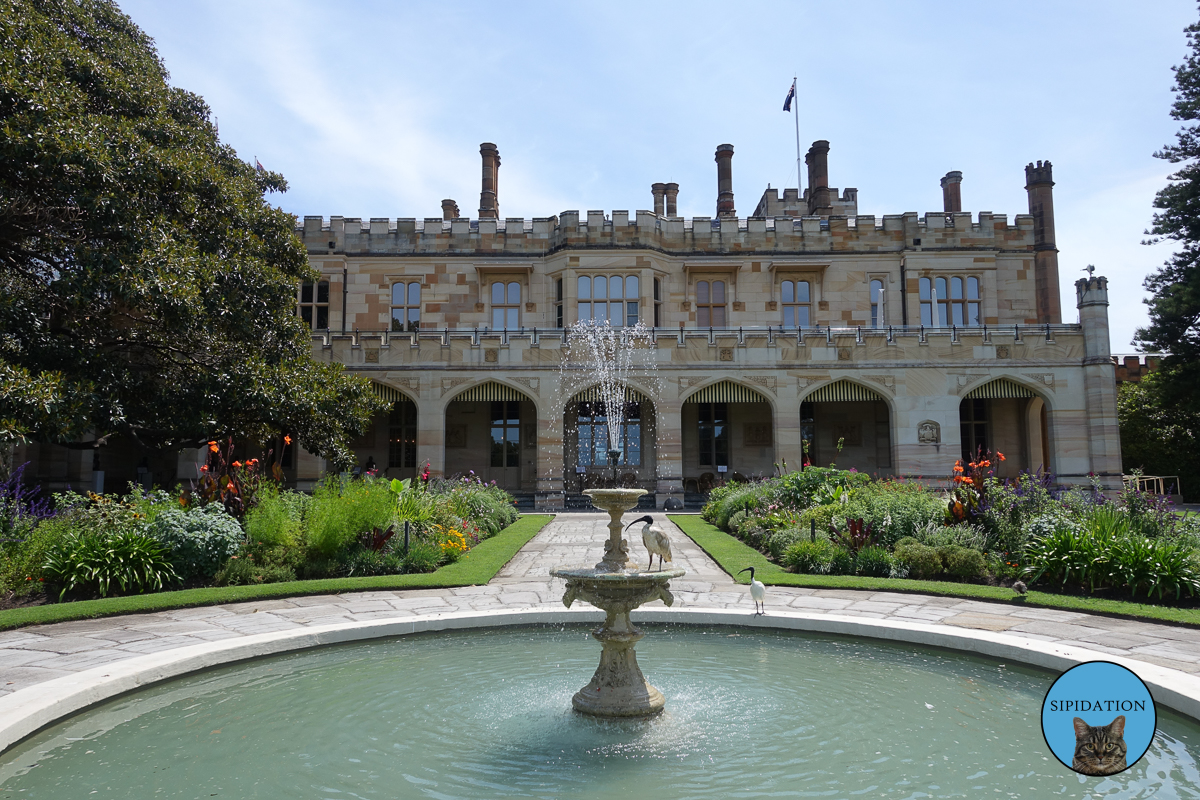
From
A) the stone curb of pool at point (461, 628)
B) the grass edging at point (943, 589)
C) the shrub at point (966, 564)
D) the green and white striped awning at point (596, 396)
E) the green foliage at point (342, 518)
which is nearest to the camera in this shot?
the stone curb of pool at point (461, 628)

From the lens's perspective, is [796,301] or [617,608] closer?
[617,608]

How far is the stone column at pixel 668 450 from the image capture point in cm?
2291

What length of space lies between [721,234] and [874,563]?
60.8 feet

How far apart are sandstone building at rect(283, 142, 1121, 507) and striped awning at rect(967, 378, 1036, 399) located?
63 mm

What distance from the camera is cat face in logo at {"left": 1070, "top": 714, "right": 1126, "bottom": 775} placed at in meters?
3.31

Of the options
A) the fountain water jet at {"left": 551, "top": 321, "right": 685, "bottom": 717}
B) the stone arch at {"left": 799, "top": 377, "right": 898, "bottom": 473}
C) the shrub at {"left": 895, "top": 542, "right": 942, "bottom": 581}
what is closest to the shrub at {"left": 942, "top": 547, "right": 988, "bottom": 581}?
the shrub at {"left": 895, "top": 542, "right": 942, "bottom": 581}

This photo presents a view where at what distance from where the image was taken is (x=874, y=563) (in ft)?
35.2

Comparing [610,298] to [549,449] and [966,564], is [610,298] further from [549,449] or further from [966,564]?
[966,564]

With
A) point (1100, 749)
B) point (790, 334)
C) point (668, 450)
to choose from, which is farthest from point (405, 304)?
point (1100, 749)

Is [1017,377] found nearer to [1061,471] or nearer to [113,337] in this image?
[1061,471]

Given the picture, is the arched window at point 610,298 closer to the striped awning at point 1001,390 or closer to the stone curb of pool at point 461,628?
the striped awning at point 1001,390

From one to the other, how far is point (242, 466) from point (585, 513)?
36.3 feet

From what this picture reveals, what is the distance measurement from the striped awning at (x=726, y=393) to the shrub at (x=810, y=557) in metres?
12.2

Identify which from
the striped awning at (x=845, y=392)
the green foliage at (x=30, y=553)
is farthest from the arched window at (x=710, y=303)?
the green foliage at (x=30, y=553)
